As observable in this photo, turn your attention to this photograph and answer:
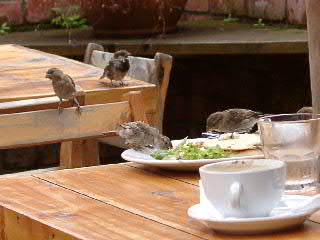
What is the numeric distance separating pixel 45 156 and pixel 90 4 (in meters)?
0.86

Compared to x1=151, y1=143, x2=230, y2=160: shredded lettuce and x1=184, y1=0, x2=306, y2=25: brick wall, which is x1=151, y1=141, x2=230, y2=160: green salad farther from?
x1=184, y1=0, x2=306, y2=25: brick wall

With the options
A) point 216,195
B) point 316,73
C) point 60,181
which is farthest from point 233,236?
point 60,181

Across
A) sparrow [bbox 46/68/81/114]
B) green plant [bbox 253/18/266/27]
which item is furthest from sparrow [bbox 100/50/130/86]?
green plant [bbox 253/18/266/27]

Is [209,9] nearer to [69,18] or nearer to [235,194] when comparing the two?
[69,18]

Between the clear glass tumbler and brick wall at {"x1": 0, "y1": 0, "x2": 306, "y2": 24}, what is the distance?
13.4 ft

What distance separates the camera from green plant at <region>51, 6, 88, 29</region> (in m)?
6.33

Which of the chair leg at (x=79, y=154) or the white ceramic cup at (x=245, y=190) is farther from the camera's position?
the chair leg at (x=79, y=154)

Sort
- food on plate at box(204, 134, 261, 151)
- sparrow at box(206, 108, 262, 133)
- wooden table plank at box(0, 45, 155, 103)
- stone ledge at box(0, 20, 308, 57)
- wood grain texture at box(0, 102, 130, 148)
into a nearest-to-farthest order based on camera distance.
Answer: food on plate at box(204, 134, 261, 151)
sparrow at box(206, 108, 262, 133)
wood grain texture at box(0, 102, 130, 148)
wooden table plank at box(0, 45, 155, 103)
stone ledge at box(0, 20, 308, 57)

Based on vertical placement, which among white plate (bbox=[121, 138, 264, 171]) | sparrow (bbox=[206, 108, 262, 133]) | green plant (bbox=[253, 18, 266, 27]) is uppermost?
white plate (bbox=[121, 138, 264, 171])

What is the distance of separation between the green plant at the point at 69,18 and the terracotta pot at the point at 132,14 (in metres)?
0.45

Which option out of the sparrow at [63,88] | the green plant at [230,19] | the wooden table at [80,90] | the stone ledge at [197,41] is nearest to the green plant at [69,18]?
the stone ledge at [197,41]

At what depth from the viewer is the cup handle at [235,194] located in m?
1.53

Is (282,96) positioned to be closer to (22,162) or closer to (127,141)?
(22,162)

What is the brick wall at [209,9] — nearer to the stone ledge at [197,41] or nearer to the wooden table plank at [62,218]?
the stone ledge at [197,41]
